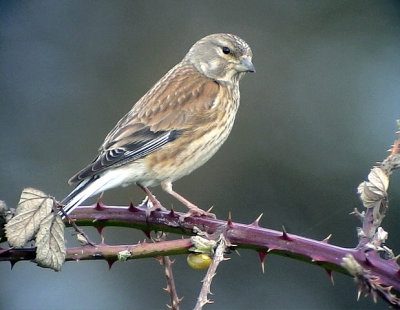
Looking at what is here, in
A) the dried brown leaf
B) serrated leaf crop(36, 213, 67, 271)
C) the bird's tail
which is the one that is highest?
the dried brown leaf

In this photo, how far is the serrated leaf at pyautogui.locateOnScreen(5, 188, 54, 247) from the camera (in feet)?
7.06

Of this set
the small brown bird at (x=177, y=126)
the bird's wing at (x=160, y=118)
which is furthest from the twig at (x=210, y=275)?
the bird's wing at (x=160, y=118)

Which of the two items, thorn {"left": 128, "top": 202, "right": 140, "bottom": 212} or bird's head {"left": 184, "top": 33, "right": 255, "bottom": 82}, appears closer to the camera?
thorn {"left": 128, "top": 202, "right": 140, "bottom": 212}

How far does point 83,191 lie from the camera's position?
3.31 meters

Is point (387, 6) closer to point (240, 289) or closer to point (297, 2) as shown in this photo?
point (297, 2)

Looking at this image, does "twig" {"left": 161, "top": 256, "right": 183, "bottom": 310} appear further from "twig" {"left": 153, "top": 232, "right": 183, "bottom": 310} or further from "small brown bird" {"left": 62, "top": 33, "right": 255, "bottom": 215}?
"small brown bird" {"left": 62, "top": 33, "right": 255, "bottom": 215}

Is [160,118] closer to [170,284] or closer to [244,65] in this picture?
[244,65]

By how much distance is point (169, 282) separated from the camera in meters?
2.44

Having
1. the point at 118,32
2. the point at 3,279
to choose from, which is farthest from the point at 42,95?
the point at 3,279

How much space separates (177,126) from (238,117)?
261 cm

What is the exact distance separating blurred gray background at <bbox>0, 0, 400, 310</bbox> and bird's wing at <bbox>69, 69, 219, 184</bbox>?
173cm

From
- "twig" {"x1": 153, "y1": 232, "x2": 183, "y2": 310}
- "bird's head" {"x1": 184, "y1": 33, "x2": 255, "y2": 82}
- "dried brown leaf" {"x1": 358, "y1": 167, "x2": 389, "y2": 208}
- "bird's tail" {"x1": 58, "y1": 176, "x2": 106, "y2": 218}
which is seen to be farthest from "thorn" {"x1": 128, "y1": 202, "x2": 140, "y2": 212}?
"bird's head" {"x1": 184, "y1": 33, "x2": 255, "y2": 82}

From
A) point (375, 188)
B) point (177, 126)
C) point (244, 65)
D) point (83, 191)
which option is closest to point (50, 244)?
point (375, 188)

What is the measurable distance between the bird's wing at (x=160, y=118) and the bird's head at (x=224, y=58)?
4.3 inches
